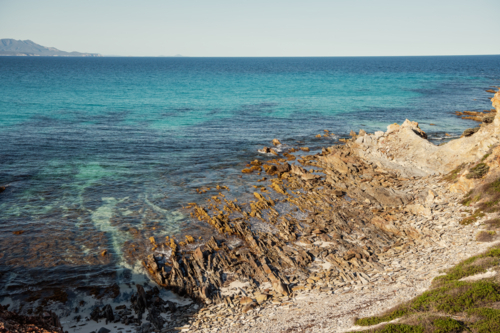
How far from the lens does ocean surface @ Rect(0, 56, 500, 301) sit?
965 inches

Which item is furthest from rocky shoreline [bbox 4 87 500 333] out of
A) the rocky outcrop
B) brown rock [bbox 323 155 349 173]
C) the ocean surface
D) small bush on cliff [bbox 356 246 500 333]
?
the ocean surface

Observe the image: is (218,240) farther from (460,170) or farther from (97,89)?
(97,89)

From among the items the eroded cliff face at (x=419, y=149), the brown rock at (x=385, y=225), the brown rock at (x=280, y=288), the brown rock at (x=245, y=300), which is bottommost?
the brown rock at (x=245, y=300)

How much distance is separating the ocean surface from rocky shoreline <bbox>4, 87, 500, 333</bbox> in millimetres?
3341

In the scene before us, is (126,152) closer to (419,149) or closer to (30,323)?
(30,323)

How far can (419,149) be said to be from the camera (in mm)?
37344

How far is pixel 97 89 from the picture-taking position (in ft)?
334

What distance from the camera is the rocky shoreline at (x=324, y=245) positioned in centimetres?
Answer: 1789

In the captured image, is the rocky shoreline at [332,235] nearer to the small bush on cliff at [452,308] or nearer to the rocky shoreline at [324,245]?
the rocky shoreline at [324,245]

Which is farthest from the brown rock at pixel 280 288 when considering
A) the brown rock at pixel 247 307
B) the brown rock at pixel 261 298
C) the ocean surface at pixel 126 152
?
the ocean surface at pixel 126 152

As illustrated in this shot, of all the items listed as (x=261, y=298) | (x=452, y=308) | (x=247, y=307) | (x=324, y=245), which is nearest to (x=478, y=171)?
A: (x=324, y=245)

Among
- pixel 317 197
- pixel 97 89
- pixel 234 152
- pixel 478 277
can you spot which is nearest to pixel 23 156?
pixel 234 152

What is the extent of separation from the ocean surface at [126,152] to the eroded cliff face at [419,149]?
431 inches

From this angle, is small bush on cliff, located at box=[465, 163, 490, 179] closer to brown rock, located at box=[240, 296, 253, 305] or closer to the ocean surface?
the ocean surface
